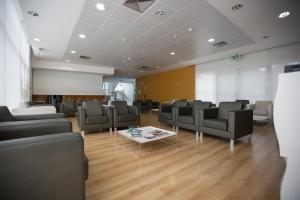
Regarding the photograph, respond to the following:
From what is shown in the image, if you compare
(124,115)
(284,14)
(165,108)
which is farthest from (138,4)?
(284,14)

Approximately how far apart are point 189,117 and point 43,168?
331 centimetres

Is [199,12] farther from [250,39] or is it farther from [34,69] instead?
[34,69]

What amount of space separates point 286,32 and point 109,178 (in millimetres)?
5765

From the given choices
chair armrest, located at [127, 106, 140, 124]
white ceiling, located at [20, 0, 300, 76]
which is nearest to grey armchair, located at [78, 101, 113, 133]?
chair armrest, located at [127, 106, 140, 124]

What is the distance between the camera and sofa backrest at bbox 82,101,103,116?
13.6 ft

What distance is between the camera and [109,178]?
70.1 inches

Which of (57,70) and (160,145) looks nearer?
(160,145)

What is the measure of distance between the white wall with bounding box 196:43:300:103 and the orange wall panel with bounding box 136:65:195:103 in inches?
20.8

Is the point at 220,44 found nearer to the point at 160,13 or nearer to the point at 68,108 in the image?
the point at 160,13

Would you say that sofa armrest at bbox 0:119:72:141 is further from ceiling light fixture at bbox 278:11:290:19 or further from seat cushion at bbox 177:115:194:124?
ceiling light fixture at bbox 278:11:290:19

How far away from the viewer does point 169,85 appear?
9.95m

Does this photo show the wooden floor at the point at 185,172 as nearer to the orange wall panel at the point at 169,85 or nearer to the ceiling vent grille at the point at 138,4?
the ceiling vent grille at the point at 138,4

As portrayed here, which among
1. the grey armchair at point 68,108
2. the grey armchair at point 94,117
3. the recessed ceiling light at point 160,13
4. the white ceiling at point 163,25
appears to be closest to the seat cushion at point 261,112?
the white ceiling at point 163,25

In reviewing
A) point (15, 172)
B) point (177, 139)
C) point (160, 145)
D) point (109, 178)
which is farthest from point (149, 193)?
point (177, 139)
